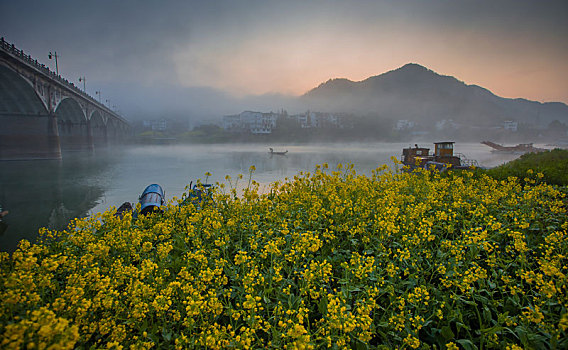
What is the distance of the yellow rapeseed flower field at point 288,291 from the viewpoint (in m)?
2.66

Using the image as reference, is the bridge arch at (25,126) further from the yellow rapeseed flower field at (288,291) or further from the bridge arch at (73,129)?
the yellow rapeseed flower field at (288,291)

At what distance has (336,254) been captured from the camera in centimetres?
451

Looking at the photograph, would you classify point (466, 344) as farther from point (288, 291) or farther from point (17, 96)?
point (17, 96)

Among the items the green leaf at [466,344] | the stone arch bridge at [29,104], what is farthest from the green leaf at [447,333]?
the stone arch bridge at [29,104]

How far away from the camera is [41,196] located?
30.2 m

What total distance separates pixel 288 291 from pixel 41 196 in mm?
39432

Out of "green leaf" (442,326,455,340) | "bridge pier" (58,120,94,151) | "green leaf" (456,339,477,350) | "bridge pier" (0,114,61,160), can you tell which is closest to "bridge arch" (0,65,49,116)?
"bridge pier" (0,114,61,160)

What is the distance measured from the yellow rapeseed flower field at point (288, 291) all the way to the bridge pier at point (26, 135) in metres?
66.5

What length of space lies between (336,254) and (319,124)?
177 m

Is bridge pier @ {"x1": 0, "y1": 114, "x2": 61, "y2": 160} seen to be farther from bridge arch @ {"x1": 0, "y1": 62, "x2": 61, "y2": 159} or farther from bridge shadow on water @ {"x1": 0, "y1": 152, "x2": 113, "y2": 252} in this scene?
bridge shadow on water @ {"x1": 0, "y1": 152, "x2": 113, "y2": 252}

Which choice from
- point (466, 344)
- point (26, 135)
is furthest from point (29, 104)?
point (466, 344)

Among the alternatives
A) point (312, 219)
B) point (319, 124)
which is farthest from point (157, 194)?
point (319, 124)

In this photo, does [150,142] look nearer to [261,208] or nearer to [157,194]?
[157,194]

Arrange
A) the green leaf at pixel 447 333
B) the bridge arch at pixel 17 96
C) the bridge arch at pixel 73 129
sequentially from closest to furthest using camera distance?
the green leaf at pixel 447 333
the bridge arch at pixel 17 96
the bridge arch at pixel 73 129
